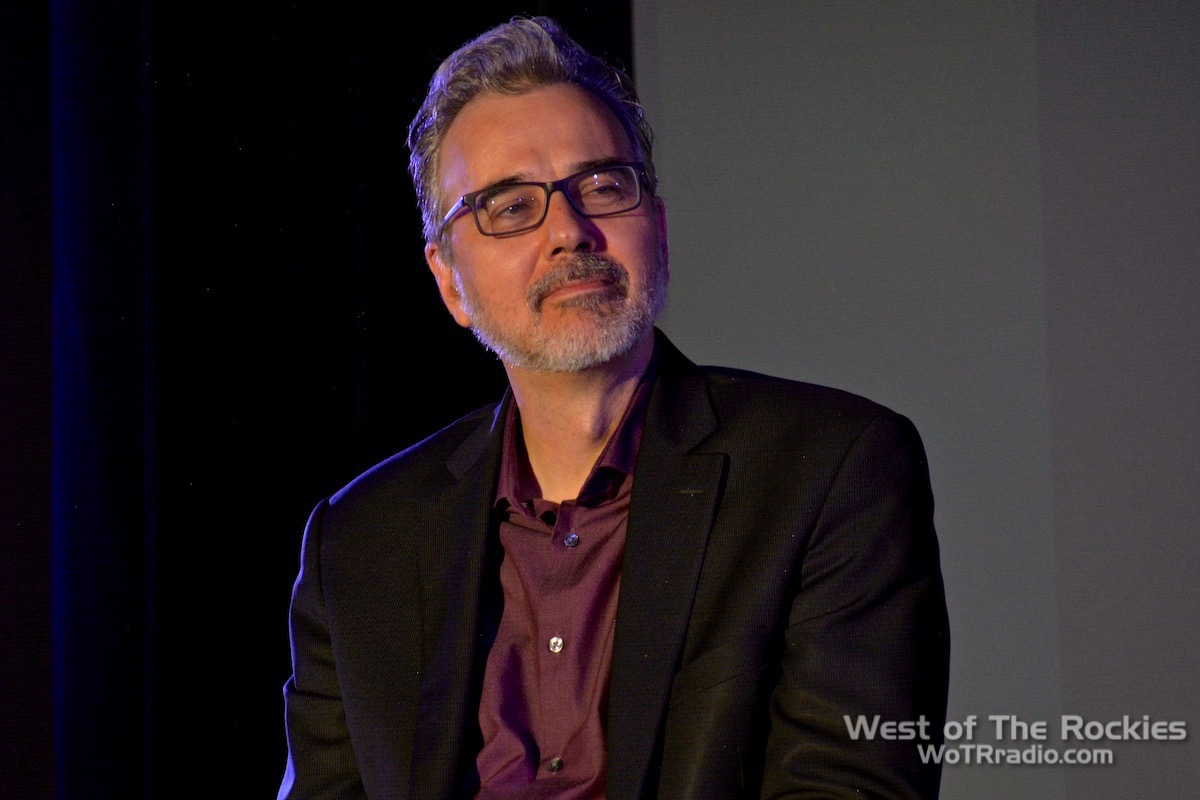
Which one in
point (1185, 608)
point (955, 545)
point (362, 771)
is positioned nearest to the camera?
point (362, 771)

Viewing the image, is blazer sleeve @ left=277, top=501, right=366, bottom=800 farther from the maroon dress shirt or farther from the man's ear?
the man's ear

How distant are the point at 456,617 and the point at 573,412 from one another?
0.34 meters

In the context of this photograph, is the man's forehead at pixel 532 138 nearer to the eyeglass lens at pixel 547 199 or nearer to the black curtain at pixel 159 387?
the eyeglass lens at pixel 547 199

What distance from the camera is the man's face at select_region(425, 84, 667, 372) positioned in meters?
1.50

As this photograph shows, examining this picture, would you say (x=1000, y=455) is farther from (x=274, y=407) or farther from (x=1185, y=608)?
(x=274, y=407)

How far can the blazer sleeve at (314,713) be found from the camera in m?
1.56

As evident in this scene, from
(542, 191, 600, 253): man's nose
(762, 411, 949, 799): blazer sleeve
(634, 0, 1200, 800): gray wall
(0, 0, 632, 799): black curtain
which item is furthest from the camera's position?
(634, 0, 1200, 800): gray wall

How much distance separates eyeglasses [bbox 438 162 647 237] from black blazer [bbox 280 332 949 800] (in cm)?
26

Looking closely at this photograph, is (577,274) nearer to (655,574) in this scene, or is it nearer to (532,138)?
(532,138)

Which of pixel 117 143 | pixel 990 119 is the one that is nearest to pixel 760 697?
pixel 990 119

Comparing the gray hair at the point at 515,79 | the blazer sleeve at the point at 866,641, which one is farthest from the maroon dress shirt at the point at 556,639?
the gray hair at the point at 515,79

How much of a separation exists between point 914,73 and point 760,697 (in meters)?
1.65

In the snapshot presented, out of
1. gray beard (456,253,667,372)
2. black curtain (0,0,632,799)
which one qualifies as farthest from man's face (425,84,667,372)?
black curtain (0,0,632,799)

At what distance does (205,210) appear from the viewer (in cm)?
229
